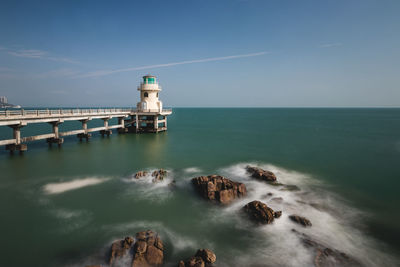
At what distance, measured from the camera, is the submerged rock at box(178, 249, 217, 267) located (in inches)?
263

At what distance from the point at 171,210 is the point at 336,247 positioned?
7.30 meters

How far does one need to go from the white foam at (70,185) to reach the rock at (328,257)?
13098 mm

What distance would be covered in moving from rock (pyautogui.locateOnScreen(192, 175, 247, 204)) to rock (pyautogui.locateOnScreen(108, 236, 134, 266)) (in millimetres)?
5129

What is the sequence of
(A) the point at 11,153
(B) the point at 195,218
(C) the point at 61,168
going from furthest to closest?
(A) the point at 11,153 → (C) the point at 61,168 → (B) the point at 195,218

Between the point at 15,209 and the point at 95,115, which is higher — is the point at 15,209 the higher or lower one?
the lower one

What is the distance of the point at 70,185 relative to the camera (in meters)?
13.9

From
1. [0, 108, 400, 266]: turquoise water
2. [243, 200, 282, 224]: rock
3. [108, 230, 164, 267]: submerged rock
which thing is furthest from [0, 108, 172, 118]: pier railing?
[243, 200, 282, 224]: rock

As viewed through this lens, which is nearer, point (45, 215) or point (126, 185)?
point (45, 215)

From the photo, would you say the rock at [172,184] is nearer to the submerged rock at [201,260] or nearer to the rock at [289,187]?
the submerged rock at [201,260]

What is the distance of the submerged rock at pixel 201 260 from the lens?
21.9 ft

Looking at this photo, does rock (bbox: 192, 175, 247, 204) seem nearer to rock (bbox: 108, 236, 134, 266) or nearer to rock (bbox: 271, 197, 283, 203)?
rock (bbox: 271, 197, 283, 203)

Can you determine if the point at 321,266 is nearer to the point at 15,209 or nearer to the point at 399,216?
the point at 399,216

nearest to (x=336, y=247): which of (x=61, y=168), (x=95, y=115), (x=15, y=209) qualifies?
(x=15, y=209)

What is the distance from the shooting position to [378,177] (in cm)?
1620
